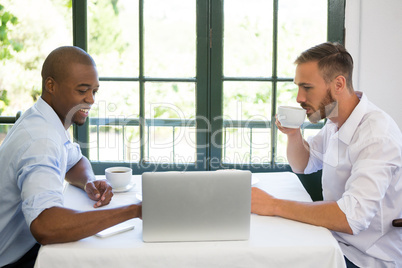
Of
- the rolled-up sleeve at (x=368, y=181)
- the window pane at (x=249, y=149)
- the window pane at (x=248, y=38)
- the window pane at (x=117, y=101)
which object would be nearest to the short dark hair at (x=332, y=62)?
the rolled-up sleeve at (x=368, y=181)

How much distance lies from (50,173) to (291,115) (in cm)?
91

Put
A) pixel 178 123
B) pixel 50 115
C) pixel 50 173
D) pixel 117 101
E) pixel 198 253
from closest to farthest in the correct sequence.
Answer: pixel 198 253, pixel 50 173, pixel 50 115, pixel 178 123, pixel 117 101

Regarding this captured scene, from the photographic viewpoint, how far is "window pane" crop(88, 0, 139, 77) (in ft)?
7.75

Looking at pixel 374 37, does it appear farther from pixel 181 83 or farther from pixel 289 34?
pixel 181 83

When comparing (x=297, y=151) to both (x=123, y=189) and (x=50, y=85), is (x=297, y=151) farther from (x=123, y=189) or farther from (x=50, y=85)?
(x=50, y=85)

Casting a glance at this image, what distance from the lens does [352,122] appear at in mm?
1584

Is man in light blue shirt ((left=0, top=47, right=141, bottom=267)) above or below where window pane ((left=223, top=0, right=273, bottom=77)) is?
below

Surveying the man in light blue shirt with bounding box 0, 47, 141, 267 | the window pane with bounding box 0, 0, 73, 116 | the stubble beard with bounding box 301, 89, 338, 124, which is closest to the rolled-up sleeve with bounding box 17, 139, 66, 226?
the man in light blue shirt with bounding box 0, 47, 141, 267

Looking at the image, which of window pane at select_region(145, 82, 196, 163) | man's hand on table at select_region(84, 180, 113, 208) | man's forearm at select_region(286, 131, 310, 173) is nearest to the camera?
man's hand on table at select_region(84, 180, 113, 208)

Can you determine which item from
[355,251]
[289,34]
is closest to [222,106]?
[289,34]

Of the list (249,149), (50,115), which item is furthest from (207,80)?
(50,115)

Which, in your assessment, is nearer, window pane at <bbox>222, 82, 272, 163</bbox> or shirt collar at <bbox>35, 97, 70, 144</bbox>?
shirt collar at <bbox>35, 97, 70, 144</bbox>

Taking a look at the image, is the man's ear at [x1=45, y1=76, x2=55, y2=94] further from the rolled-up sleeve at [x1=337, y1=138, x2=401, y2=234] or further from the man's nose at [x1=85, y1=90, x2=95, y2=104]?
the rolled-up sleeve at [x1=337, y1=138, x2=401, y2=234]

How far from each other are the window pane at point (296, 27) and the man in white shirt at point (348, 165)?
0.60 m
